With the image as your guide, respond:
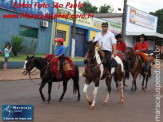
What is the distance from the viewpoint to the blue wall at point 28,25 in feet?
72.9

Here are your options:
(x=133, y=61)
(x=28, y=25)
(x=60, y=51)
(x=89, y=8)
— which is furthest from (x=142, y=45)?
(x=89, y=8)

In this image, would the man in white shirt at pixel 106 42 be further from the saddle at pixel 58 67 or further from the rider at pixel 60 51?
the saddle at pixel 58 67

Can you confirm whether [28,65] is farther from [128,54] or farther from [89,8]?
[89,8]

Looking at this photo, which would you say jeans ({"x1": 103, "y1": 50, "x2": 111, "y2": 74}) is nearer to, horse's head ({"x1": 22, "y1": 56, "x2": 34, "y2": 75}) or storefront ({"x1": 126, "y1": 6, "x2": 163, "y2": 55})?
horse's head ({"x1": 22, "y1": 56, "x2": 34, "y2": 75})

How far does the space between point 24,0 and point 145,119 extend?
18759 millimetres

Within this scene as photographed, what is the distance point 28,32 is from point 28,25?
2.27 feet

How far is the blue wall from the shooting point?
22.2 meters

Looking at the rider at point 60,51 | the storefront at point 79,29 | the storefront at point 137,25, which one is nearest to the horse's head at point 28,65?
the rider at point 60,51

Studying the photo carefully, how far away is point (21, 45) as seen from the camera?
23484 mm

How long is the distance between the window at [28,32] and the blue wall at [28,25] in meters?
0.34

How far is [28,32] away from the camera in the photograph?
25.0 m

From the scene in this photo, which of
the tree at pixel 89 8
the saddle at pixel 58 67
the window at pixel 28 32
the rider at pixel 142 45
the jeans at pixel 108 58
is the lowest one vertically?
the saddle at pixel 58 67

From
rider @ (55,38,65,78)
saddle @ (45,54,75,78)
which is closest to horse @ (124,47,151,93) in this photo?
saddle @ (45,54,75,78)

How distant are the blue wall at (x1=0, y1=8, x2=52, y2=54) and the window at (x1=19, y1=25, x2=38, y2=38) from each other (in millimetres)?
336
